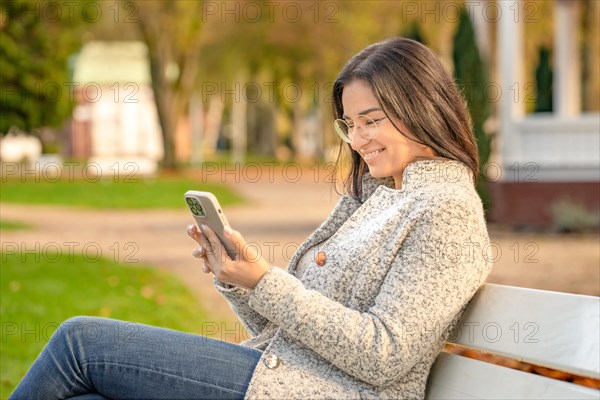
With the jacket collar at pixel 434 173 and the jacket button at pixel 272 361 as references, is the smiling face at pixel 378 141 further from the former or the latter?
the jacket button at pixel 272 361

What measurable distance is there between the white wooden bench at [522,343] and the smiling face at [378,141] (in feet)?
1.48

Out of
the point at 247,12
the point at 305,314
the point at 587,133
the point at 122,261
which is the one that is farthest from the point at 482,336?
the point at 247,12

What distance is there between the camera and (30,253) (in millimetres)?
11859

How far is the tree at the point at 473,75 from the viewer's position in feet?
48.1

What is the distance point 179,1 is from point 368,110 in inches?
1183

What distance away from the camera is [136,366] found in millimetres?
2791

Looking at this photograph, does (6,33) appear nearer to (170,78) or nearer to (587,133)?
(170,78)

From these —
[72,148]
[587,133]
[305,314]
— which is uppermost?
[305,314]

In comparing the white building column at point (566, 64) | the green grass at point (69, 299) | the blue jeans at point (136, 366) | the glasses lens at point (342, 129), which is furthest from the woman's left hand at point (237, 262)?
the white building column at point (566, 64)

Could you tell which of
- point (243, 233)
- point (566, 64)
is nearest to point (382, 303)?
point (243, 233)

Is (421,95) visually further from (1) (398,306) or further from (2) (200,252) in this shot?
(2) (200,252)

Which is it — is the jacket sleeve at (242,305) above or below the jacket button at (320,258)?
below

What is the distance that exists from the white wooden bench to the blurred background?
90cm

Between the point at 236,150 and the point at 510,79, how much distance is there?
2881 cm
